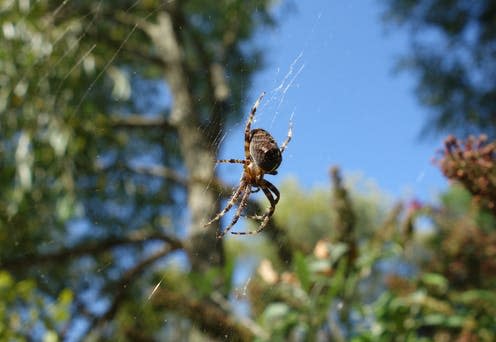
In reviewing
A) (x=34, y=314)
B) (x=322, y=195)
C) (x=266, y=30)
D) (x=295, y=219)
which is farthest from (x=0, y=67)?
(x=322, y=195)

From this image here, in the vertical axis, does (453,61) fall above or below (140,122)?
above

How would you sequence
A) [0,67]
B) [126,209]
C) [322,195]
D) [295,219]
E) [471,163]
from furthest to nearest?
[322,195] < [295,219] < [126,209] < [0,67] < [471,163]

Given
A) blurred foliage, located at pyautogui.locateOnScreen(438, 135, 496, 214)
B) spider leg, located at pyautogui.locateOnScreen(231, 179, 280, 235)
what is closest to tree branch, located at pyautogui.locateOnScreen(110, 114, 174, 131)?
spider leg, located at pyautogui.locateOnScreen(231, 179, 280, 235)

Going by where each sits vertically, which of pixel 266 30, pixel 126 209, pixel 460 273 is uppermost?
pixel 266 30

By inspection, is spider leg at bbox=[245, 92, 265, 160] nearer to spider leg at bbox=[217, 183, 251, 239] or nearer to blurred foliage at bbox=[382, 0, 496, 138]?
spider leg at bbox=[217, 183, 251, 239]

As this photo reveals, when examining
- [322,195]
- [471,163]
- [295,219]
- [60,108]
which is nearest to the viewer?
[471,163]

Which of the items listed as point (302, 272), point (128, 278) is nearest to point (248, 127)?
point (302, 272)

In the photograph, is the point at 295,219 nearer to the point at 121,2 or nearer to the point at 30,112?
the point at 121,2

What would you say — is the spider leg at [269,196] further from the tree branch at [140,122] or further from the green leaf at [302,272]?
the tree branch at [140,122]

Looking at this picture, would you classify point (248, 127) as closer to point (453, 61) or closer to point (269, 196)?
point (269, 196)
